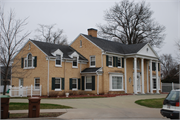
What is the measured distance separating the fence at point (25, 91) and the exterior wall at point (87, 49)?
8466mm

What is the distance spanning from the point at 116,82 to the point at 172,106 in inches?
813

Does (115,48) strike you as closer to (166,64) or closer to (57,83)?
(57,83)

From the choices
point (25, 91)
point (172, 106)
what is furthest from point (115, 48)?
point (172, 106)

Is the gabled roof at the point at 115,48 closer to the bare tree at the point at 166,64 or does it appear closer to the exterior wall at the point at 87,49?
the exterior wall at the point at 87,49

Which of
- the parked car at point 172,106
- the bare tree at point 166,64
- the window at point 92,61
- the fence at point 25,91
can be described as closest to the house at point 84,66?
the window at point 92,61

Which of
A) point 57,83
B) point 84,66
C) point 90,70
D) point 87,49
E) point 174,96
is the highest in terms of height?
point 87,49

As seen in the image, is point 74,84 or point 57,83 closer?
point 57,83

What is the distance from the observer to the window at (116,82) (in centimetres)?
3039

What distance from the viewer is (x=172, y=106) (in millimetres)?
10531

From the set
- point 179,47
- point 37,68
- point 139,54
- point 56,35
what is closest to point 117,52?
point 139,54

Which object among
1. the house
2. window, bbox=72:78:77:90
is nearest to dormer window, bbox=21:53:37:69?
the house

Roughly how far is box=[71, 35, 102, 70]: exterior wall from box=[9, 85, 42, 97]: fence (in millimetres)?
8466

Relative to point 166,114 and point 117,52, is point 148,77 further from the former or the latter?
point 166,114

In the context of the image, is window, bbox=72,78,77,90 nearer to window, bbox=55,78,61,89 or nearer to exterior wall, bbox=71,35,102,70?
window, bbox=55,78,61,89
